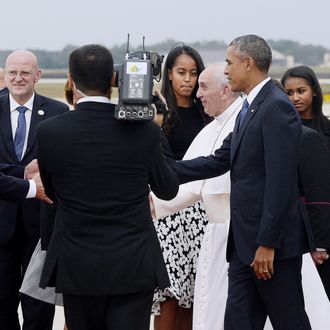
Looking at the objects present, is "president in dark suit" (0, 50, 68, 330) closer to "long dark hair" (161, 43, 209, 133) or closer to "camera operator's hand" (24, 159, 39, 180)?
"camera operator's hand" (24, 159, 39, 180)

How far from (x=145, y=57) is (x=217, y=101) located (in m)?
1.63

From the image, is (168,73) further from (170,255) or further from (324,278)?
(324,278)

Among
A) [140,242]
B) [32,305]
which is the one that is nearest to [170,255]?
[32,305]

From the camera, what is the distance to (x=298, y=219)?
4613 millimetres

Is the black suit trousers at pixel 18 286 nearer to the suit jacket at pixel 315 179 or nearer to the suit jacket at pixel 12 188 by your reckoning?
the suit jacket at pixel 12 188

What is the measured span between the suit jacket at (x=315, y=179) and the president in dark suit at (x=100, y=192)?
1588mm

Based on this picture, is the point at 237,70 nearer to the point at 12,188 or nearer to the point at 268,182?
the point at 268,182

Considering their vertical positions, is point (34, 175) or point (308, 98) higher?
point (308, 98)

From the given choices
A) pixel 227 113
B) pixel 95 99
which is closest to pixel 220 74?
pixel 227 113

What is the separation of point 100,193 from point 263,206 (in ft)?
3.25

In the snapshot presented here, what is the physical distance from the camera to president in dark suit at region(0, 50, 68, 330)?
5.83 m

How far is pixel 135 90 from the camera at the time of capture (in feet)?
12.4

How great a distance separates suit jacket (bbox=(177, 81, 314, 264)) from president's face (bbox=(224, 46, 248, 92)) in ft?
0.38

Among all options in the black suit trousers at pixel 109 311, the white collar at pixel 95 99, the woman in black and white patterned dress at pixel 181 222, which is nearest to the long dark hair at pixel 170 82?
the woman in black and white patterned dress at pixel 181 222
